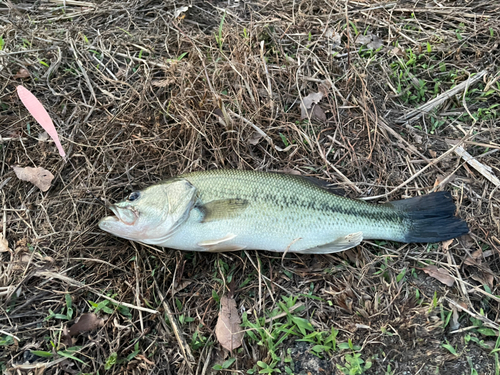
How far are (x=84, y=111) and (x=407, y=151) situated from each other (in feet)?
12.4

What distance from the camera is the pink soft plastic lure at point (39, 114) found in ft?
10.6

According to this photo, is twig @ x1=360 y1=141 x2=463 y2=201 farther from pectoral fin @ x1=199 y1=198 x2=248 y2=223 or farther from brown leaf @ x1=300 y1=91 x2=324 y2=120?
pectoral fin @ x1=199 y1=198 x2=248 y2=223

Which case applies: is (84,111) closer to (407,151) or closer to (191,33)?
(191,33)

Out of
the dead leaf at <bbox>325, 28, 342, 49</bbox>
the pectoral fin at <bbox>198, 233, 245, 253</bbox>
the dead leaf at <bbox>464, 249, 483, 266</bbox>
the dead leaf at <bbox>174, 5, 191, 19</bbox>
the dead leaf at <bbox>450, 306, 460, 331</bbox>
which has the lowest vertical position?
the dead leaf at <bbox>450, 306, 460, 331</bbox>

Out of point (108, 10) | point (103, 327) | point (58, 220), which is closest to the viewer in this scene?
point (103, 327)

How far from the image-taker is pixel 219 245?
2.88 meters

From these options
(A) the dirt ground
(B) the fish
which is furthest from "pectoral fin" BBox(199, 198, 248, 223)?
(A) the dirt ground

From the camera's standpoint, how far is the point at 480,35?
3.99 meters

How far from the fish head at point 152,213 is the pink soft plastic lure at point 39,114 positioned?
41.0 inches

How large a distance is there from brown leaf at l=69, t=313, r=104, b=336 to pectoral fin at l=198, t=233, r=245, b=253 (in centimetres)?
111

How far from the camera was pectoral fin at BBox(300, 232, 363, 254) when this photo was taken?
2.95 m

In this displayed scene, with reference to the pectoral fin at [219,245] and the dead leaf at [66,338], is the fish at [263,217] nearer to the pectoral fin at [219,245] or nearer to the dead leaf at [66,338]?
the pectoral fin at [219,245]

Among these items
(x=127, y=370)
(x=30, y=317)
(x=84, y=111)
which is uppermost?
(x=84, y=111)

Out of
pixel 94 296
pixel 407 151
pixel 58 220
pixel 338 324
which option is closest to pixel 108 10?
pixel 58 220
